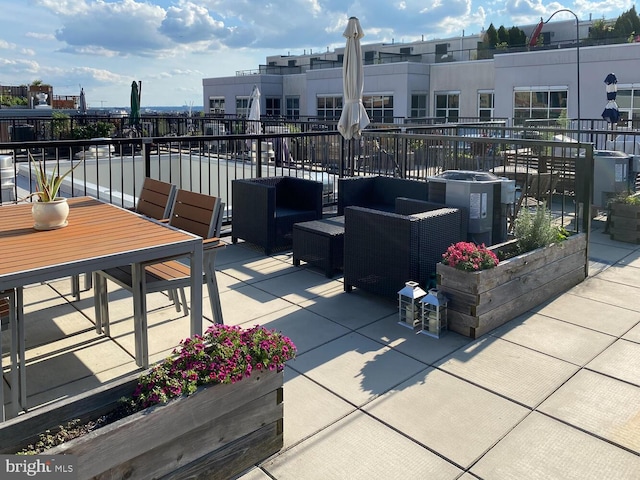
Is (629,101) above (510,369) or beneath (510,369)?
above

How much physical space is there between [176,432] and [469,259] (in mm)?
2292

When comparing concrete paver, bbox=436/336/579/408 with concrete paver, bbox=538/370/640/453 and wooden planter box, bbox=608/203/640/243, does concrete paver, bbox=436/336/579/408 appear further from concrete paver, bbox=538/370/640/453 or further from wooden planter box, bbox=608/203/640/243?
wooden planter box, bbox=608/203/640/243

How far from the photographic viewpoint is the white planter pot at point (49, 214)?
3.04 metres

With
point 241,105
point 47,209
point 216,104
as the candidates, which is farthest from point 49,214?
point 216,104

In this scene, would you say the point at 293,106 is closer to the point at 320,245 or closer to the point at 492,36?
the point at 492,36

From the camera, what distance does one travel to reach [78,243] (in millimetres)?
2814

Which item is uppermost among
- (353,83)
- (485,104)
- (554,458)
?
(485,104)

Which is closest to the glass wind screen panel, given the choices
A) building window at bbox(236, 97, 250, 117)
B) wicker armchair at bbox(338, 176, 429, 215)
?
wicker armchair at bbox(338, 176, 429, 215)

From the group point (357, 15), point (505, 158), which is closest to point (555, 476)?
point (357, 15)

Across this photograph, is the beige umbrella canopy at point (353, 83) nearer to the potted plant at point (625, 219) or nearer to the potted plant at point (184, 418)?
the potted plant at point (625, 219)

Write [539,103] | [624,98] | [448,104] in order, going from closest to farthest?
[624,98], [539,103], [448,104]

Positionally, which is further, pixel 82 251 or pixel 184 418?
pixel 82 251

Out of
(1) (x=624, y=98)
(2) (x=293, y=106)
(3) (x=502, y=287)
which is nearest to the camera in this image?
(3) (x=502, y=287)

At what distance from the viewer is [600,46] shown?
65.1 feet
